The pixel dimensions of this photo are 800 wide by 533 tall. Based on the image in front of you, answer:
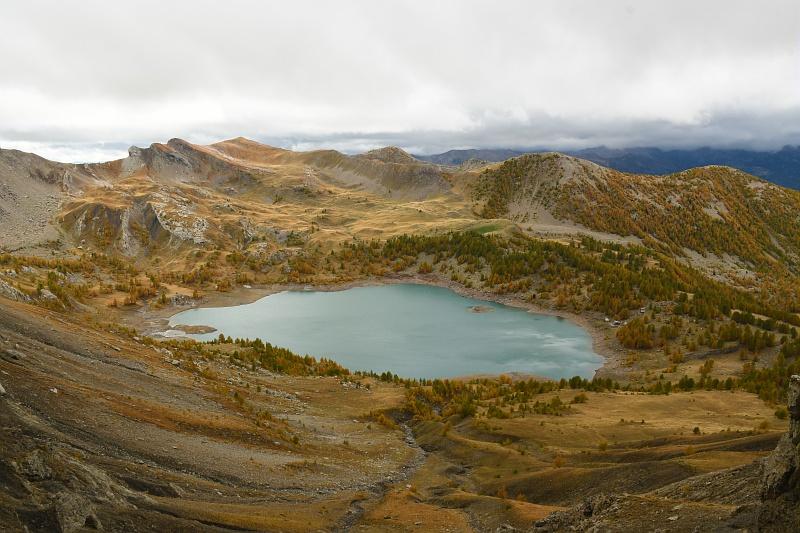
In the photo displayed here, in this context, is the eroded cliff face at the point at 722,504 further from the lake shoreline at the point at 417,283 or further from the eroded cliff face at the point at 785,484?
the lake shoreline at the point at 417,283

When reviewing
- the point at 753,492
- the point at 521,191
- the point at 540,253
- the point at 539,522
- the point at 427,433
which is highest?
the point at 521,191

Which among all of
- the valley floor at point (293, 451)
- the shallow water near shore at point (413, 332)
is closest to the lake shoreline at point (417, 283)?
the shallow water near shore at point (413, 332)

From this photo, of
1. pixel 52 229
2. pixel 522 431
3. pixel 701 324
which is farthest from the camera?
pixel 52 229

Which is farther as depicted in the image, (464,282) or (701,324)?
(464,282)

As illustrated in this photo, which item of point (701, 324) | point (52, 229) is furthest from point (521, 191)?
point (52, 229)

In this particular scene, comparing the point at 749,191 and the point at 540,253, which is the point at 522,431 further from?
the point at 749,191

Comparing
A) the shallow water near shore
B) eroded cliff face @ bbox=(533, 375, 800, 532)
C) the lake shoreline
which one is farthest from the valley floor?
the lake shoreline

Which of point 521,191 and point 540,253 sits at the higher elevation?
point 521,191
